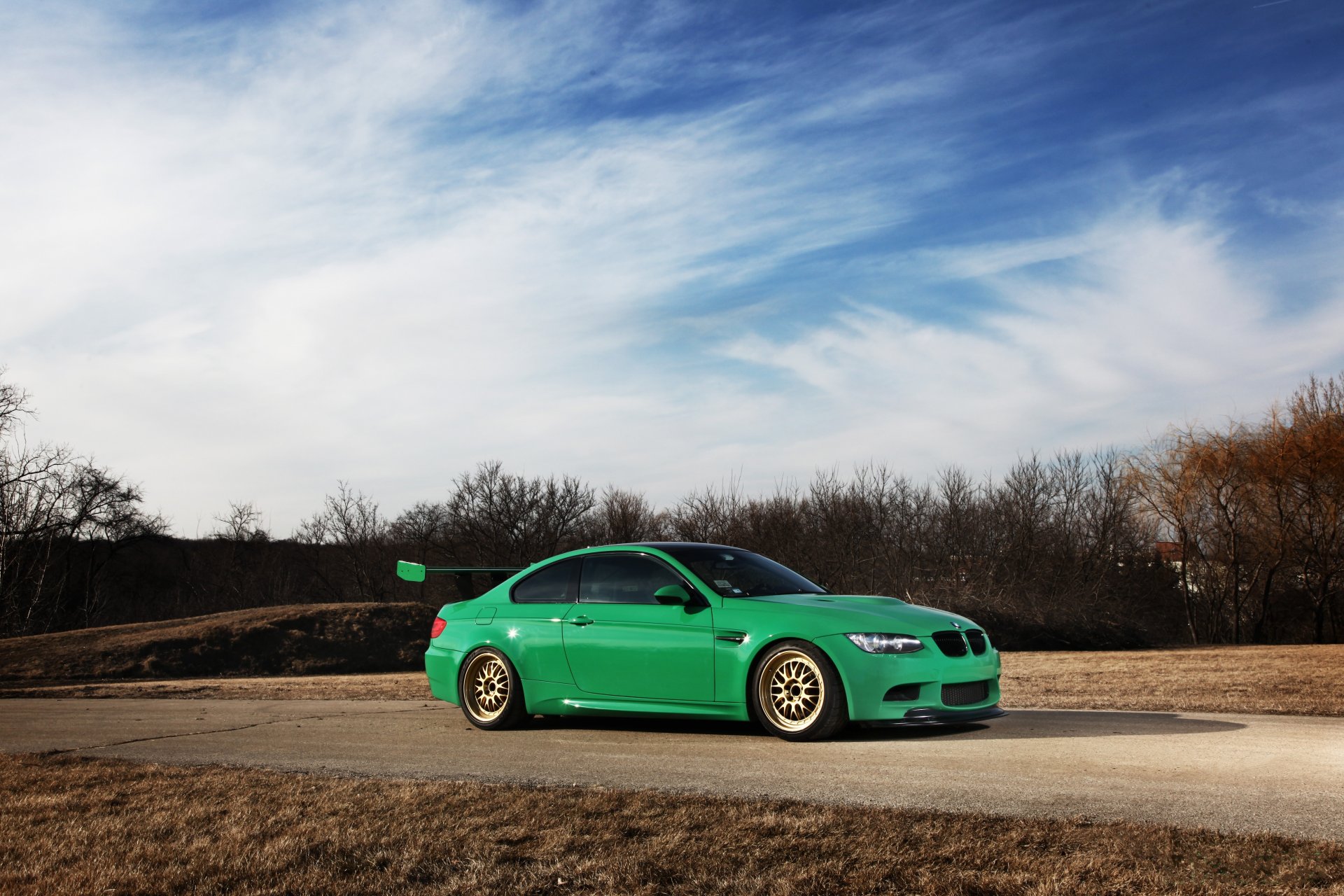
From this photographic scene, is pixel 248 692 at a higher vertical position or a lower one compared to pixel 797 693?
lower

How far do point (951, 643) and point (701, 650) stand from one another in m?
1.82

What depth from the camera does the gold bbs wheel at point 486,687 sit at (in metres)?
8.73

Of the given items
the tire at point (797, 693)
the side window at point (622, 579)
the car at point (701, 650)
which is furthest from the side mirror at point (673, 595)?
the tire at point (797, 693)

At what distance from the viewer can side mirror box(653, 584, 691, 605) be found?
786 cm

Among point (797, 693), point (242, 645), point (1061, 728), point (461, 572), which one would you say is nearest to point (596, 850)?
point (797, 693)

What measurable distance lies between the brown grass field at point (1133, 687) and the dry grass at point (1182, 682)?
0.01 meters

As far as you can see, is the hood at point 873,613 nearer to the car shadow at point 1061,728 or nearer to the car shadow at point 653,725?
the car shadow at point 1061,728

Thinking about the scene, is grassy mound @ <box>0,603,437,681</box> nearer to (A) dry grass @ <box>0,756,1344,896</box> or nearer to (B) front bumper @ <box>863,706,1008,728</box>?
(A) dry grass @ <box>0,756,1344,896</box>

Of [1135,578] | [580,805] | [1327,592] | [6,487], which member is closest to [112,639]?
[6,487]

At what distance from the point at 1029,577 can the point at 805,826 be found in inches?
1264

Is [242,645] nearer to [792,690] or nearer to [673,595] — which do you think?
[673,595]

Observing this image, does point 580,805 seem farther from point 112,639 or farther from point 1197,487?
point 1197,487

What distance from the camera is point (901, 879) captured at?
149 inches

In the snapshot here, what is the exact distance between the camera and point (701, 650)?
305 inches
